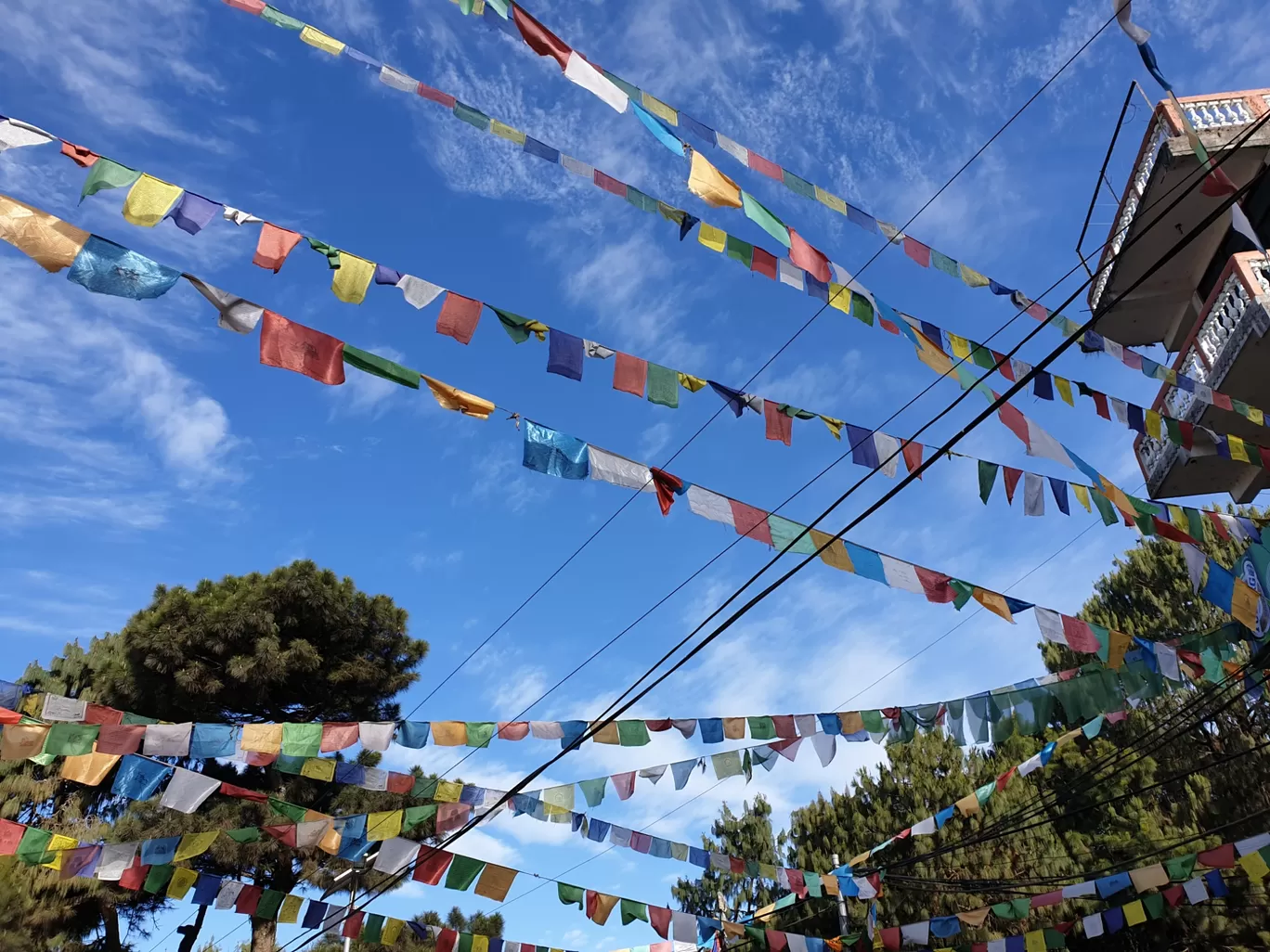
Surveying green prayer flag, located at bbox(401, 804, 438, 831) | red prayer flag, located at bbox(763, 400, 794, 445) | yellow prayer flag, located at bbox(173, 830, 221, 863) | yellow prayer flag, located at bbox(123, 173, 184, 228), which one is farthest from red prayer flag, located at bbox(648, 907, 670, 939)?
yellow prayer flag, located at bbox(123, 173, 184, 228)

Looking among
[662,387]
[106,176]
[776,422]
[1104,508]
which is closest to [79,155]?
[106,176]

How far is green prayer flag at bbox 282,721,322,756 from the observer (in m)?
6.50

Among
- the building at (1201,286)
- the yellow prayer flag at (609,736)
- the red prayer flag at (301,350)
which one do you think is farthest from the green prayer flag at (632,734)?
the building at (1201,286)

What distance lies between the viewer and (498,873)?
764cm

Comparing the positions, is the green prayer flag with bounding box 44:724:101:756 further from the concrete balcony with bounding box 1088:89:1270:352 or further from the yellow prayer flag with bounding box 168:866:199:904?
the concrete balcony with bounding box 1088:89:1270:352

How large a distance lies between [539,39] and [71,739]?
584 centimetres

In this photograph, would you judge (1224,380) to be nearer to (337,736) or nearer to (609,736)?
(609,736)

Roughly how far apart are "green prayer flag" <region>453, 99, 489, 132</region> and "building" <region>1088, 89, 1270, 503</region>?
670cm

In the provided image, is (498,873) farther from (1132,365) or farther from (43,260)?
(1132,365)

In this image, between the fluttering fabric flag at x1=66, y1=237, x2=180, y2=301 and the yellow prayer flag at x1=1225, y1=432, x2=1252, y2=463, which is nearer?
the fluttering fabric flag at x1=66, y1=237, x2=180, y2=301

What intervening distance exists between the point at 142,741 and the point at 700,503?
4636mm

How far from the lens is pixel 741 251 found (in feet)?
18.1

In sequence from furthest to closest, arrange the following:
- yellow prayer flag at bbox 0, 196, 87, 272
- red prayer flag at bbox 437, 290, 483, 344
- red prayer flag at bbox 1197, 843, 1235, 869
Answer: red prayer flag at bbox 1197, 843, 1235, 869 → red prayer flag at bbox 437, 290, 483, 344 → yellow prayer flag at bbox 0, 196, 87, 272

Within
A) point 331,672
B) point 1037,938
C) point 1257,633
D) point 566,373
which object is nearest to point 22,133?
point 566,373
